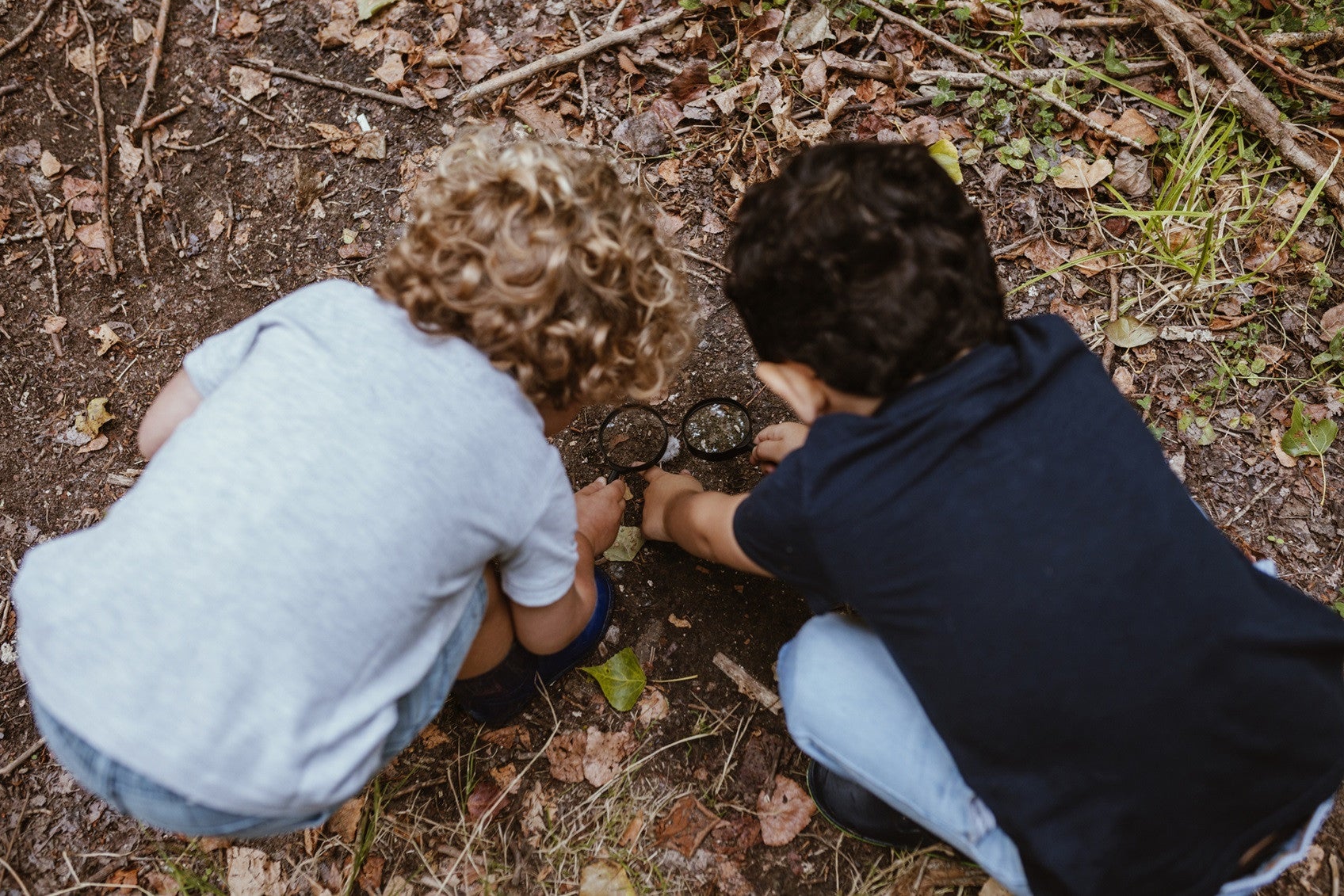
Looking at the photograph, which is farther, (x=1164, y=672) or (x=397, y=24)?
(x=397, y=24)

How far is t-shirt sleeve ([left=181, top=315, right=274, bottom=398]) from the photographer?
1652 millimetres

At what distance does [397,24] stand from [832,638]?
266 cm

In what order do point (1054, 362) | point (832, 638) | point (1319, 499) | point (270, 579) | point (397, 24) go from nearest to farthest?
point (270, 579) < point (1054, 362) < point (832, 638) < point (1319, 499) < point (397, 24)

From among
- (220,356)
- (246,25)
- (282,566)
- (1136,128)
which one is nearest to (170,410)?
(220,356)

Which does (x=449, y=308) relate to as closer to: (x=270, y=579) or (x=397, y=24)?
(x=270, y=579)

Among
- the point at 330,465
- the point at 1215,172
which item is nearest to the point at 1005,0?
the point at 1215,172

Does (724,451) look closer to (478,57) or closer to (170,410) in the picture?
(170,410)

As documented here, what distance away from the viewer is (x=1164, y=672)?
1421 millimetres

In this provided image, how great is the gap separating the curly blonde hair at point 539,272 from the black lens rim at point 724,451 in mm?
722

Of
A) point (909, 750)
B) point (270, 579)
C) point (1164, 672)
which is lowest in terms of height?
point (909, 750)

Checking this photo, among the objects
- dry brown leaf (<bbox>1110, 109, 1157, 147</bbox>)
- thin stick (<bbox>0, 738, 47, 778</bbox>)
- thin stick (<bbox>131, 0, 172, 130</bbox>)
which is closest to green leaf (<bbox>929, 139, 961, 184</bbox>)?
dry brown leaf (<bbox>1110, 109, 1157, 147</bbox>)

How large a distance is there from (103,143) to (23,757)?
6.83 ft

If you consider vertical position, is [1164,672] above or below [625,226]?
below

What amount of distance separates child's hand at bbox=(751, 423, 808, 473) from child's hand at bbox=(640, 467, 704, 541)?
0.20m
